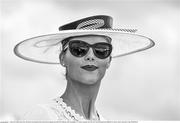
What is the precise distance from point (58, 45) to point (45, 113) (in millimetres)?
690

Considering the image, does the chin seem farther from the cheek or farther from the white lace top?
the white lace top

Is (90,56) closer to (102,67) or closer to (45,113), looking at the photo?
(102,67)

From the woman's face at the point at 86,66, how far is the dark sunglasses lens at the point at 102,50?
Result: 4 cm

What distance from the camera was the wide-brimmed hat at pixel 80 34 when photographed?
3.10m

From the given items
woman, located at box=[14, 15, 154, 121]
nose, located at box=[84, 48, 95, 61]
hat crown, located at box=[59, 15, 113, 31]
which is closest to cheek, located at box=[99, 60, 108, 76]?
woman, located at box=[14, 15, 154, 121]

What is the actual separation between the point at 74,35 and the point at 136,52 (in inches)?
34.2

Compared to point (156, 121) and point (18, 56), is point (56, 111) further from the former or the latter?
point (156, 121)

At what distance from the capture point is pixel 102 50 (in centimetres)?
309

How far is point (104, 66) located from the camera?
10.3 feet

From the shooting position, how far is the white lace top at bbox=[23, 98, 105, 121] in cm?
287

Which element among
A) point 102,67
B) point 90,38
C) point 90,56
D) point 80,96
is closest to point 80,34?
point 90,38

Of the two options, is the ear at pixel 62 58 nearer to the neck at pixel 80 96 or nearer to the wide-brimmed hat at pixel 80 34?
the wide-brimmed hat at pixel 80 34

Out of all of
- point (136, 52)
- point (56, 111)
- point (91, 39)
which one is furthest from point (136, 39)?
point (56, 111)

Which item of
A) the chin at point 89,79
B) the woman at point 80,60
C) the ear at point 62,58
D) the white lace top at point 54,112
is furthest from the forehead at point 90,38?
the white lace top at point 54,112
